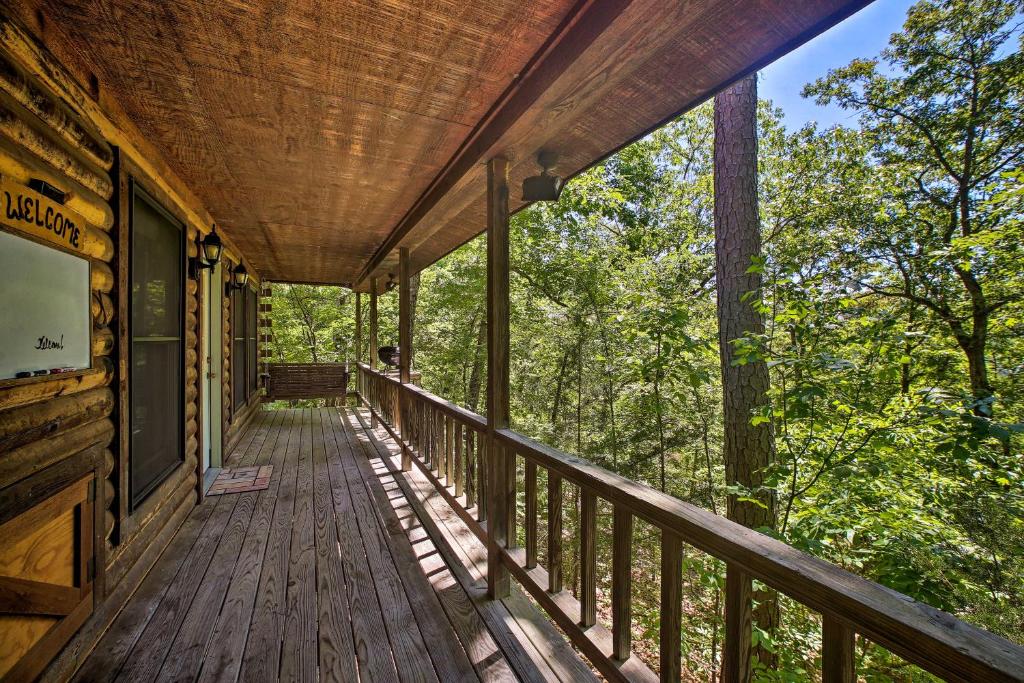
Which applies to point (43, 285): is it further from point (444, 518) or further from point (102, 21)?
point (444, 518)

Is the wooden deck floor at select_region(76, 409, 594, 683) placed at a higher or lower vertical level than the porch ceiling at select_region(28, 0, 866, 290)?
lower

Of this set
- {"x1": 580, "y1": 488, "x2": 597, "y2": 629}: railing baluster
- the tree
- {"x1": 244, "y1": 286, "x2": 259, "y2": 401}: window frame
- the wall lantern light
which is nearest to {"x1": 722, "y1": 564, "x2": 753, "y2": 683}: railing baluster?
{"x1": 580, "y1": 488, "x2": 597, "y2": 629}: railing baluster

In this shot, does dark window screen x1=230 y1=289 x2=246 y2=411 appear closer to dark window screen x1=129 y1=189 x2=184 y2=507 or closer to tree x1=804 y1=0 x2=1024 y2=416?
dark window screen x1=129 y1=189 x2=184 y2=507

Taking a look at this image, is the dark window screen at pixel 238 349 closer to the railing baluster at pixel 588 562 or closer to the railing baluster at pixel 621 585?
the railing baluster at pixel 588 562

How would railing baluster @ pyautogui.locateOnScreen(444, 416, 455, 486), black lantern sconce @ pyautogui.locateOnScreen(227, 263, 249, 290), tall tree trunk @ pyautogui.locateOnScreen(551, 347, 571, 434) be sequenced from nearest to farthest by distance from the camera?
railing baluster @ pyautogui.locateOnScreen(444, 416, 455, 486)
black lantern sconce @ pyautogui.locateOnScreen(227, 263, 249, 290)
tall tree trunk @ pyautogui.locateOnScreen(551, 347, 571, 434)

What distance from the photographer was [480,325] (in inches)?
430

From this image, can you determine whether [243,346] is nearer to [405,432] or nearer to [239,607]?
[405,432]

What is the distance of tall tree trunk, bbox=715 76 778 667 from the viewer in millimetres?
3693

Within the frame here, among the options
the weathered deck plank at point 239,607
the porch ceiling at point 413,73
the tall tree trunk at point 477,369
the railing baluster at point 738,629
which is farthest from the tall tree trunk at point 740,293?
the tall tree trunk at point 477,369

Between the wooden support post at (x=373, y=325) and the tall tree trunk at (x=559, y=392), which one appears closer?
the wooden support post at (x=373, y=325)

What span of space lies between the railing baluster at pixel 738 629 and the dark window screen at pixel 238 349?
5.67 meters

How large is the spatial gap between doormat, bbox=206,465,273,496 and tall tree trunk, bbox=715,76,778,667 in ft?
14.1

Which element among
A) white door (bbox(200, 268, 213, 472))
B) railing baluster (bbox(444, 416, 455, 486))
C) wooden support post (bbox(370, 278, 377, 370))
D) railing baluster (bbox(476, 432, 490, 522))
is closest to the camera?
railing baluster (bbox(476, 432, 490, 522))

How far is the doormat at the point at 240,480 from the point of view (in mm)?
3932
